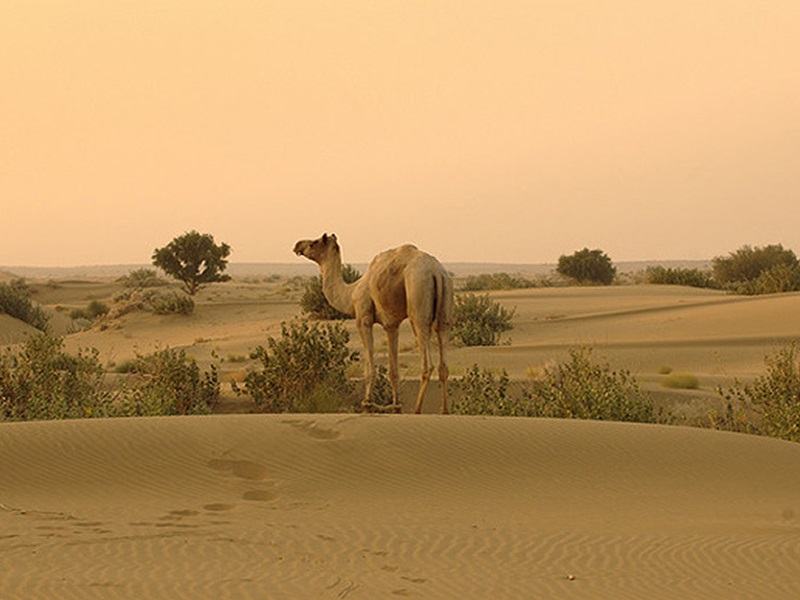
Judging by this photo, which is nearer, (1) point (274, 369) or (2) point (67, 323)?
(1) point (274, 369)

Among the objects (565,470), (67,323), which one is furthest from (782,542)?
(67,323)

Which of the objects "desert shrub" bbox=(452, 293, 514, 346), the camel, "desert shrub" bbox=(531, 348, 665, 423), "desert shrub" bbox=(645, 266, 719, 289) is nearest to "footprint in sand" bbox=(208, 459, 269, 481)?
the camel

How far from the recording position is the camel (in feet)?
40.3

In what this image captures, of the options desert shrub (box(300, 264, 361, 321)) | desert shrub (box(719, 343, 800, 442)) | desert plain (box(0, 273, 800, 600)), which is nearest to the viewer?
desert plain (box(0, 273, 800, 600))

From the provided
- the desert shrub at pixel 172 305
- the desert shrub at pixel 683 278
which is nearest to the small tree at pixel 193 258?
the desert shrub at pixel 172 305

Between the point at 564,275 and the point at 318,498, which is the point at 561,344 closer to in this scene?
the point at 318,498

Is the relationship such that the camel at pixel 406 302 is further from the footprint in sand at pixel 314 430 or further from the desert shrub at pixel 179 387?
the desert shrub at pixel 179 387

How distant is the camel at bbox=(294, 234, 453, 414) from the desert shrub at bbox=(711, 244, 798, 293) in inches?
1718

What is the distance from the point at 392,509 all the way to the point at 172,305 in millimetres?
33440

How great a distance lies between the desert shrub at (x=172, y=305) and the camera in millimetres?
40031

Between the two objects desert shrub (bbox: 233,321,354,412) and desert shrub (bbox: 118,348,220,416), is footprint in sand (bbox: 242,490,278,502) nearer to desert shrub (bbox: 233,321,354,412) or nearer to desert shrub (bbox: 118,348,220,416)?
desert shrub (bbox: 118,348,220,416)

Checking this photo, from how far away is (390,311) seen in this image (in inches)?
502

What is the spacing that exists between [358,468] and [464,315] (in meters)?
19.7

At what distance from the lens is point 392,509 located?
26.0 ft
